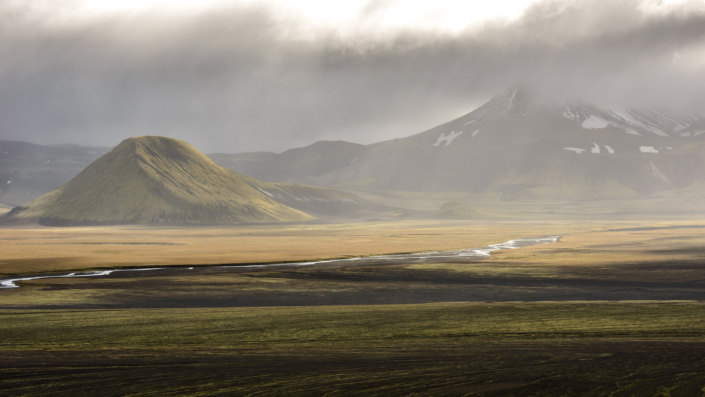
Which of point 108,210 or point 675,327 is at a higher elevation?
point 108,210

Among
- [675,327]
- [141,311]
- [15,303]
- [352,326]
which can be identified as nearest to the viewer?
[675,327]

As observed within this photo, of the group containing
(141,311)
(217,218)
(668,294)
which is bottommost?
(668,294)

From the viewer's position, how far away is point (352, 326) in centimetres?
1866

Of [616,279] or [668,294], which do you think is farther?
[616,279]

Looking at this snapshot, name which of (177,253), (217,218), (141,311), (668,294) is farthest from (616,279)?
(217,218)

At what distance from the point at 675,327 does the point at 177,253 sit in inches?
2112

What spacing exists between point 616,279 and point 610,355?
80.7 ft

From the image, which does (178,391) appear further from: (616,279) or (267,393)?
(616,279)

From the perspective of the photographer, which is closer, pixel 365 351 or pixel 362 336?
pixel 365 351

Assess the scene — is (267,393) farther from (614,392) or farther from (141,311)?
(141,311)

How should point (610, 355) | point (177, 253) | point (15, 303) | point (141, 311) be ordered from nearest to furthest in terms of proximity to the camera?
point (610, 355) < point (141, 311) < point (15, 303) < point (177, 253)

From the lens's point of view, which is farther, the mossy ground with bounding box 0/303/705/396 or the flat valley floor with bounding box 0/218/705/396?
the flat valley floor with bounding box 0/218/705/396

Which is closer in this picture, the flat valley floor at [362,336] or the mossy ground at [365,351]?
the mossy ground at [365,351]

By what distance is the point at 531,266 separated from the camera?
4278 cm
